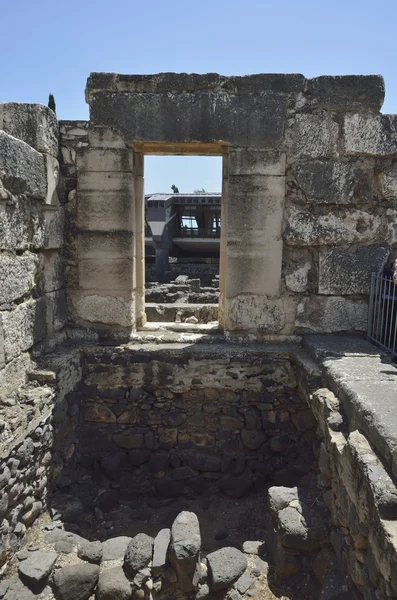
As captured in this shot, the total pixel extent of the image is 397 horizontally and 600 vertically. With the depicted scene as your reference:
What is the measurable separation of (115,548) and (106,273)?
8.51 feet

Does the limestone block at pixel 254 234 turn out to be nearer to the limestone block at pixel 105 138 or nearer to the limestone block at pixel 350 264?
the limestone block at pixel 350 264

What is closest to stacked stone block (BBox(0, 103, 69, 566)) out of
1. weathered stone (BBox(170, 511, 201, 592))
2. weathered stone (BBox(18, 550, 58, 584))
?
weathered stone (BBox(18, 550, 58, 584))

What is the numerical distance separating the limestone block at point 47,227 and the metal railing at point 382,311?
3.25 m

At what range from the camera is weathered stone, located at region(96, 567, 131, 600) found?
300 centimetres

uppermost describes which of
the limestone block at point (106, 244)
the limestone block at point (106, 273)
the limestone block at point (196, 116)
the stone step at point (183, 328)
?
the limestone block at point (196, 116)

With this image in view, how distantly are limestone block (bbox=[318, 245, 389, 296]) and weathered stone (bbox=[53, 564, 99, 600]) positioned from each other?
330 centimetres

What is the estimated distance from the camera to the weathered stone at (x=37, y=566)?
3.00 m

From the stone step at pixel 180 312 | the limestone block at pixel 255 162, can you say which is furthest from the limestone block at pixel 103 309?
the stone step at pixel 180 312

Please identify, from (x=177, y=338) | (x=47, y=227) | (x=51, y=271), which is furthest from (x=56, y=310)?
(x=177, y=338)

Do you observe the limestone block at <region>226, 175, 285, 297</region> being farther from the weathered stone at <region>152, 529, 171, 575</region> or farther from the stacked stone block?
the weathered stone at <region>152, 529, 171, 575</region>

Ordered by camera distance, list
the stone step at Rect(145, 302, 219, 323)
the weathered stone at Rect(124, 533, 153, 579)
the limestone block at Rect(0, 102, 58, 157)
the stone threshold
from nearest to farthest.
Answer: the stone threshold
the weathered stone at Rect(124, 533, 153, 579)
the limestone block at Rect(0, 102, 58, 157)
the stone step at Rect(145, 302, 219, 323)

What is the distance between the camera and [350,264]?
4.57m

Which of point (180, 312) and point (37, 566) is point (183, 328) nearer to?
point (180, 312)

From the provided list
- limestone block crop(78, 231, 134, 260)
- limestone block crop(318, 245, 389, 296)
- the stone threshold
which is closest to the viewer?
the stone threshold
